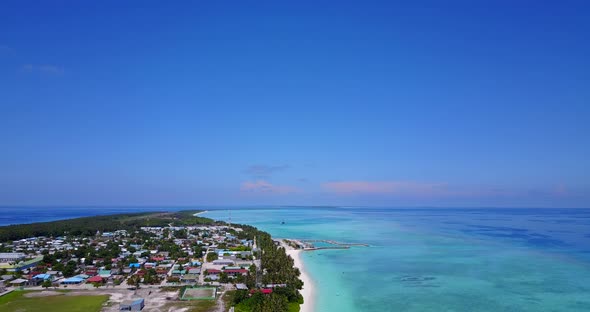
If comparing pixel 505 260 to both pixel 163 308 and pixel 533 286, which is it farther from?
pixel 163 308

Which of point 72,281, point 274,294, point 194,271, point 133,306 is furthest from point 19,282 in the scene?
point 274,294

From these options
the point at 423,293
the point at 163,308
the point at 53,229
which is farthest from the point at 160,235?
the point at 423,293

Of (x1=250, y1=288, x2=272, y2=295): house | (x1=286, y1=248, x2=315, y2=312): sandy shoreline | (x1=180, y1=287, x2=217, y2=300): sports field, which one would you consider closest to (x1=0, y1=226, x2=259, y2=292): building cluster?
(x1=180, y1=287, x2=217, y2=300): sports field

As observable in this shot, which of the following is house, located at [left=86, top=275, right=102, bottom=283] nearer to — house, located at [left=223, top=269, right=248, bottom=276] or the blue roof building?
the blue roof building

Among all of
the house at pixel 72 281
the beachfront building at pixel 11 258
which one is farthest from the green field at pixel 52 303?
the beachfront building at pixel 11 258

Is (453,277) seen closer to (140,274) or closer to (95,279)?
(140,274)
